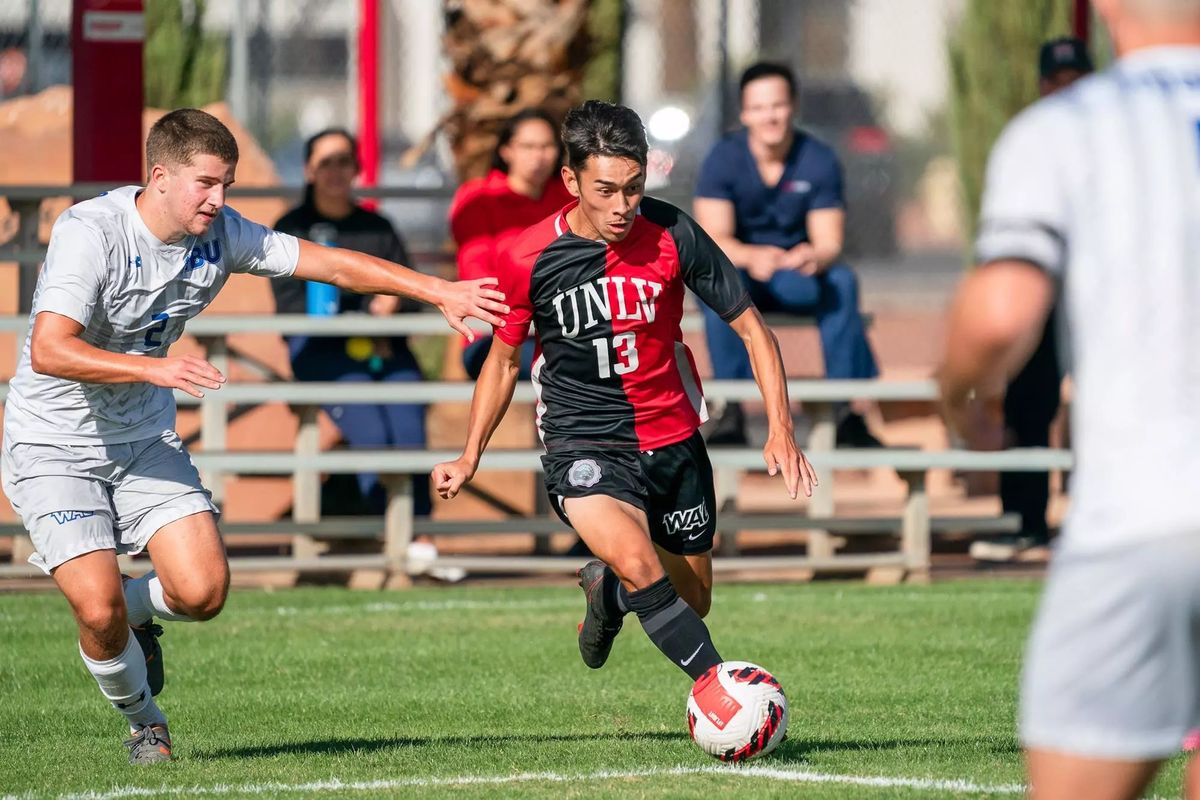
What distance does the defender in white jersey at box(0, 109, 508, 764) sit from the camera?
221 inches

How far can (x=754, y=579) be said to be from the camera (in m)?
10.6

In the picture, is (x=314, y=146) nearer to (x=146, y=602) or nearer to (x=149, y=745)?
(x=146, y=602)

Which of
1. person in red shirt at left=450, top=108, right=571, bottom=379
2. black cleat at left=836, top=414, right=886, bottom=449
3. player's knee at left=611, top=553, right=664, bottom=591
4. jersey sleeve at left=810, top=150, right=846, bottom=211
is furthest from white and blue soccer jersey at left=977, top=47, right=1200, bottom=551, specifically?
black cleat at left=836, top=414, right=886, bottom=449

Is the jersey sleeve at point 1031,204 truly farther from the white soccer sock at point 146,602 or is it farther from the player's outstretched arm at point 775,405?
the white soccer sock at point 146,602

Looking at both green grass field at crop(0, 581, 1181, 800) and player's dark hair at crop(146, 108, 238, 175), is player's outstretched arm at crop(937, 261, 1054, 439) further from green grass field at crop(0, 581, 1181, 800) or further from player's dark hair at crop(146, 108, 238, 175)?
player's dark hair at crop(146, 108, 238, 175)

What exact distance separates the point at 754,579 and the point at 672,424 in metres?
4.51

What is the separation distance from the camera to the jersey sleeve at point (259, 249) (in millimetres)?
5965

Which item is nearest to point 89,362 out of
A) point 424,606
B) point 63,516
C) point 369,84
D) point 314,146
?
point 63,516

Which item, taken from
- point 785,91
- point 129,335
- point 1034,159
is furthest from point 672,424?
point 785,91

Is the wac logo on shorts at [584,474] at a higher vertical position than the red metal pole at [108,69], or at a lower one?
lower

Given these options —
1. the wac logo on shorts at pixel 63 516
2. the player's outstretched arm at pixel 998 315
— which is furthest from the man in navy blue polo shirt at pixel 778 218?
Answer: the player's outstretched arm at pixel 998 315

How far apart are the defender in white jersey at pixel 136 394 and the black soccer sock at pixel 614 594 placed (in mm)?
995

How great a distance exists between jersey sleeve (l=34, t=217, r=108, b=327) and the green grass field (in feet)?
4.61

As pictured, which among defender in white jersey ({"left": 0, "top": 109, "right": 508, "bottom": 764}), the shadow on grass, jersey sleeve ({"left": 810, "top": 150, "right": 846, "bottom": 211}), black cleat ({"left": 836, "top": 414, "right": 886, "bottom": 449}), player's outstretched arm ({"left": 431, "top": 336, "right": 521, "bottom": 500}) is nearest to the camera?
defender in white jersey ({"left": 0, "top": 109, "right": 508, "bottom": 764})
